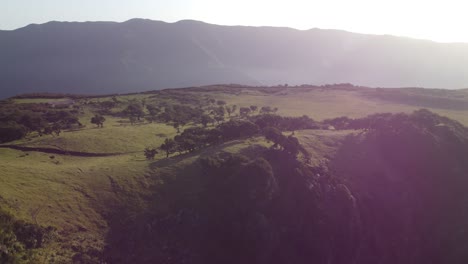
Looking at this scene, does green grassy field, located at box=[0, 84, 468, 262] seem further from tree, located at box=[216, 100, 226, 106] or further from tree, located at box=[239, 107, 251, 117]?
tree, located at box=[216, 100, 226, 106]

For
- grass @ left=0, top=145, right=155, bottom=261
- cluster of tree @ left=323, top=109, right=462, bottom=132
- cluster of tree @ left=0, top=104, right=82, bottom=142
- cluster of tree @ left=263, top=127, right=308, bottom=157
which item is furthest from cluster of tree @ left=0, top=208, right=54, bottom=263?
cluster of tree @ left=323, top=109, right=462, bottom=132

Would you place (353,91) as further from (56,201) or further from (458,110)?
(56,201)

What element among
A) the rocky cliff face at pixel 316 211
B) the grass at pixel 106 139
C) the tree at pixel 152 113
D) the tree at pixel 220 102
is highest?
the tree at pixel 220 102

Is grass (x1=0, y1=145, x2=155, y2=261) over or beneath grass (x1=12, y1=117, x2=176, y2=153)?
beneath

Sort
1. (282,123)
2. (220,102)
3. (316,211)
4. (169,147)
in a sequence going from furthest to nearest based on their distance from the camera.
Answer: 1. (220,102)
2. (282,123)
3. (169,147)
4. (316,211)

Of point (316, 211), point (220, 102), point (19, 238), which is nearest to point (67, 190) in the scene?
point (19, 238)

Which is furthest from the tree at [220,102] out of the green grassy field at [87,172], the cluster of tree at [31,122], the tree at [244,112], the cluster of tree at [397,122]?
the cluster of tree at [397,122]

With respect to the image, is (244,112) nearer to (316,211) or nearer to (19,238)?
(316,211)

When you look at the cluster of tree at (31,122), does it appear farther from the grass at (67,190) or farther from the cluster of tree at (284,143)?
the cluster of tree at (284,143)

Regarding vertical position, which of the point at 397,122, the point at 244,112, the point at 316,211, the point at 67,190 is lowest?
the point at 316,211

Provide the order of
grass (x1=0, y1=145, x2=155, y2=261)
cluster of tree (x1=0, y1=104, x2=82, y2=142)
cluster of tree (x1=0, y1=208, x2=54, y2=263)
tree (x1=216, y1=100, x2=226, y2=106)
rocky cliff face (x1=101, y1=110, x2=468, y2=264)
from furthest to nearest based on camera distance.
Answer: tree (x1=216, y1=100, x2=226, y2=106) < cluster of tree (x1=0, y1=104, x2=82, y2=142) < rocky cliff face (x1=101, y1=110, x2=468, y2=264) < grass (x1=0, y1=145, x2=155, y2=261) < cluster of tree (x1=0, y1=208, x2=54, y2=263)

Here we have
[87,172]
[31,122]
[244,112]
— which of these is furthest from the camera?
[244,112]

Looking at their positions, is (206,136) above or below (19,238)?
above

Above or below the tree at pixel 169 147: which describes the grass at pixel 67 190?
below
